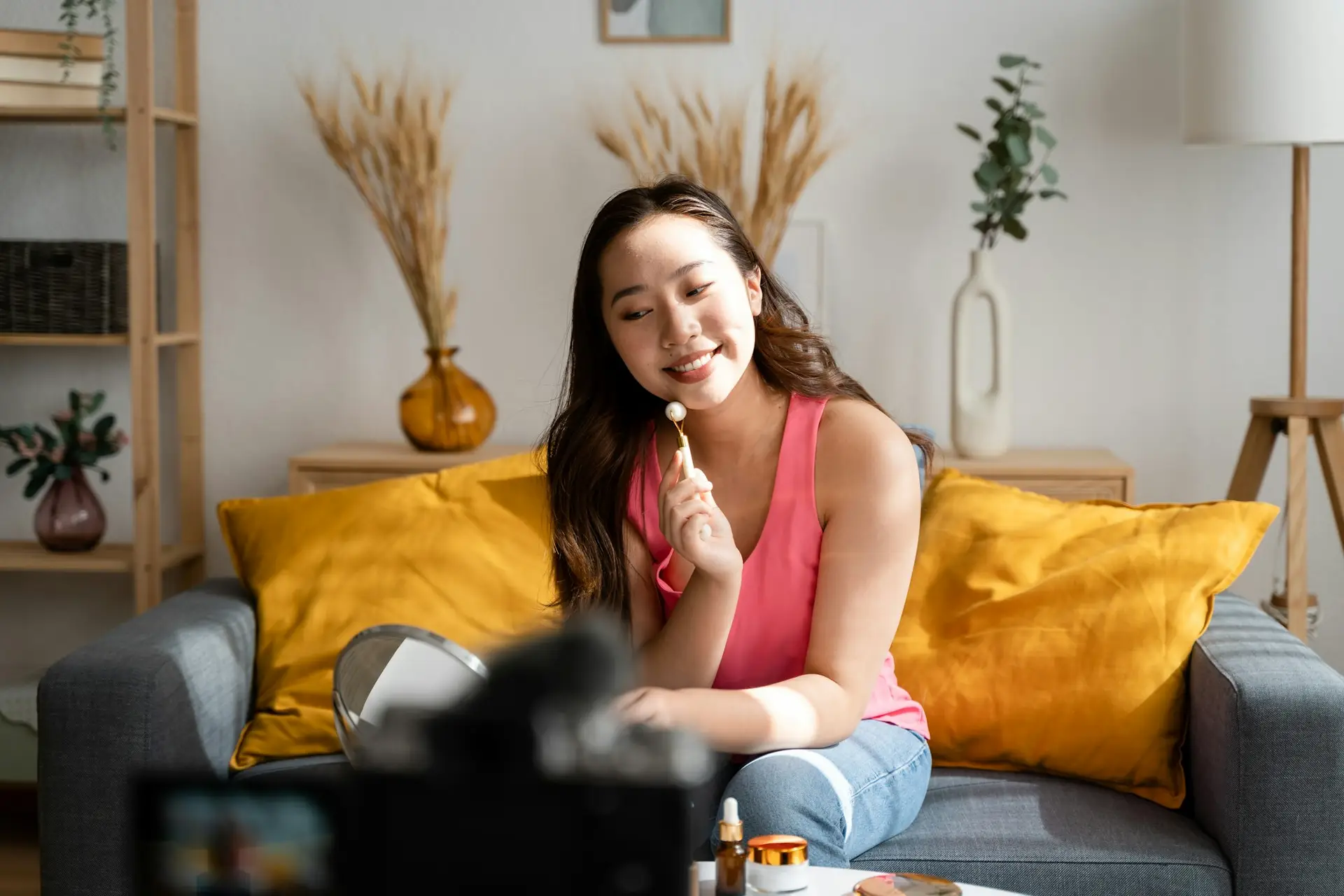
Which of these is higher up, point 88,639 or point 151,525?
point 151,525

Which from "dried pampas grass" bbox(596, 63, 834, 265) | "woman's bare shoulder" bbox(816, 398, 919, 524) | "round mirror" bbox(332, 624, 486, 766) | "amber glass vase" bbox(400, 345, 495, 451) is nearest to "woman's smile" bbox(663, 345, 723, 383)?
"woman's bare shoulder" bbox(816, 398, 919, 524)

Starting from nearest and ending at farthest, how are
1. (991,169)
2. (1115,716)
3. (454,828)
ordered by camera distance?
(454,828) → (1115,716) → (991,169)

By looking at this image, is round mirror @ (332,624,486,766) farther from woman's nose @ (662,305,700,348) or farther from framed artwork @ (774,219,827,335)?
framed artwork @ (774,219,827,335)

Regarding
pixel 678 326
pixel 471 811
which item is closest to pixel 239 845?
pixel 471 811

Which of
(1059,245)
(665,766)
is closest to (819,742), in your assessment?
(665,766)

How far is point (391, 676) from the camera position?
696mm

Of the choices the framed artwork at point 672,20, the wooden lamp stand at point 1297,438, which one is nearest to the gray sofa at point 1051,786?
the wooden lamp stand at point 1297,438

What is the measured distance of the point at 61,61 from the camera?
262cm

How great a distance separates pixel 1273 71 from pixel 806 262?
3.03 feet

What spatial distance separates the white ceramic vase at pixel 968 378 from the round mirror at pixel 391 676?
1966 millimetres

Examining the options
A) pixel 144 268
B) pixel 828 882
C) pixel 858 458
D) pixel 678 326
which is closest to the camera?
pixel 828 882

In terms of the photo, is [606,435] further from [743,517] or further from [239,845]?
[239,845]

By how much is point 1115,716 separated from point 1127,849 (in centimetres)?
23

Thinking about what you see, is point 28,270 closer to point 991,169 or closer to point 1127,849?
point 991,169
